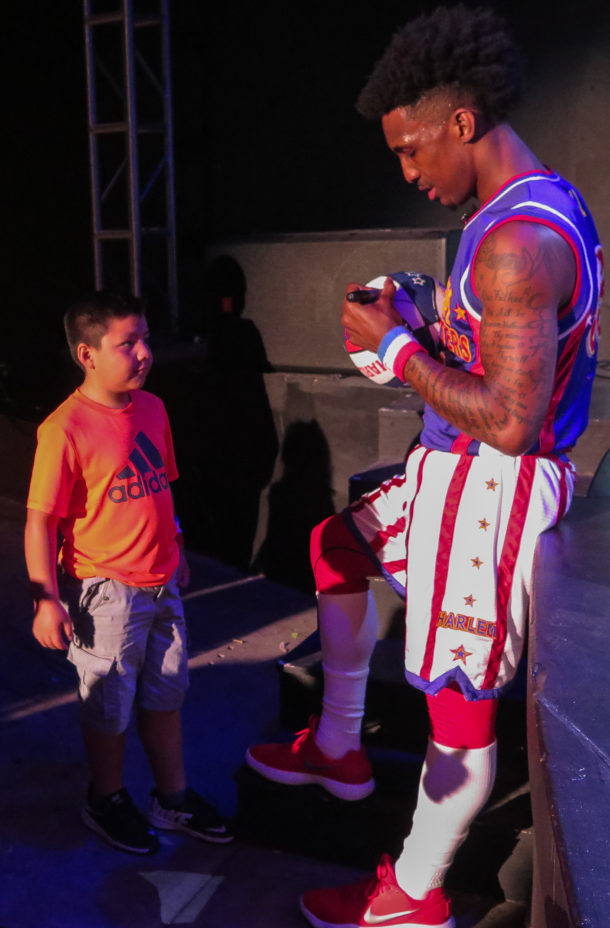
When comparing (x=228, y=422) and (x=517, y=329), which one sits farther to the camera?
(x=228, y=422)

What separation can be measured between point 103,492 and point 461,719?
3.40ft

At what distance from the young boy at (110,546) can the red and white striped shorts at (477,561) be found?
31.1 inches

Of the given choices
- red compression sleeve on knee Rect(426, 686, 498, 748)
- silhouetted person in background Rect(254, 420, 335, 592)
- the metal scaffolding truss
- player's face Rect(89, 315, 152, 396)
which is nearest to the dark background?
the metal scaffolding truss

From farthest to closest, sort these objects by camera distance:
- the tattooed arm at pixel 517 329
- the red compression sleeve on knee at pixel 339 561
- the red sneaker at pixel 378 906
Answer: the red compression sleeve on knee at pixel 339 561, the red sneaker at pixel 378 906, the tattooed arm at pixel 517 329

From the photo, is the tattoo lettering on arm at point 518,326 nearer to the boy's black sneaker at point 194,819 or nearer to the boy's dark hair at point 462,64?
the boy's dark hair at point 462,64

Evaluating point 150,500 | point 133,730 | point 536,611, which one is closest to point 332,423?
point 133,730

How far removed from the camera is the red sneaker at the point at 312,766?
2.34m

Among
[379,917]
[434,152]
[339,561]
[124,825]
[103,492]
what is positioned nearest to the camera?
[434,152]

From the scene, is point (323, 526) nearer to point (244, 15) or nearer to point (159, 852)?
point (159, 852)

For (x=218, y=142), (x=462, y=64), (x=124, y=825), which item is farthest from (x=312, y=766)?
(x=218, y=142)

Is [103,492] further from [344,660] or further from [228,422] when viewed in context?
[228,422]

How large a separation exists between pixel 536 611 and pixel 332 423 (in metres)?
2.90

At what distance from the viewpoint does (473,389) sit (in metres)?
1.66

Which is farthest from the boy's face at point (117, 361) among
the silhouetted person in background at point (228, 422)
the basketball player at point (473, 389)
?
the silhouetted person in background at point (228, 422)
